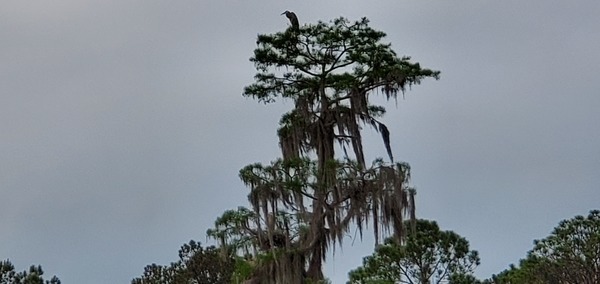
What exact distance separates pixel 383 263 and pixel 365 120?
507 centimetres

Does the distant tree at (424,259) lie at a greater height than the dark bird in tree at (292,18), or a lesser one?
lesser

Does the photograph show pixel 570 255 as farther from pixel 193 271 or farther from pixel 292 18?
pixel 193 271

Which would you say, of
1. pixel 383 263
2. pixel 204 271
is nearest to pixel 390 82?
pixel 383 263

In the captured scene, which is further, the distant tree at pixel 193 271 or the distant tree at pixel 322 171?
the distant tree at pixel 193 271

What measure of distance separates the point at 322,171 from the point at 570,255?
29.1ft

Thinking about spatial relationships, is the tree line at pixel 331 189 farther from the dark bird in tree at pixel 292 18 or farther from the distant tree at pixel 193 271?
the distant tree at pixel 193 271

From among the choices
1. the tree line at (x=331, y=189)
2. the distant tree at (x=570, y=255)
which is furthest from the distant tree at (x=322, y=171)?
the distant tree at (x=570, y=255)

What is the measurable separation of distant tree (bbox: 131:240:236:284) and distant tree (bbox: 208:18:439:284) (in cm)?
1406

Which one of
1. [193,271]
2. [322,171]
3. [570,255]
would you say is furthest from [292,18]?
[193,271]

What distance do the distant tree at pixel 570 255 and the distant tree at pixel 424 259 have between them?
1.69 meters

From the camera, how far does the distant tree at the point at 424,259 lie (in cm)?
2283

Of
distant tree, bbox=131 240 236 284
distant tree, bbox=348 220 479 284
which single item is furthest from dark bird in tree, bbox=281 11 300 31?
distant tree, bbox=131 240 236 284

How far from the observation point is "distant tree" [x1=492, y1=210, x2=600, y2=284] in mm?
23125

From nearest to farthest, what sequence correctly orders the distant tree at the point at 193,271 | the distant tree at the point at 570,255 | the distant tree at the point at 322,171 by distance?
the distant tree at the point at 322,171
the distant tree at the point at 570,255
the distant tree at the point at 193,271
